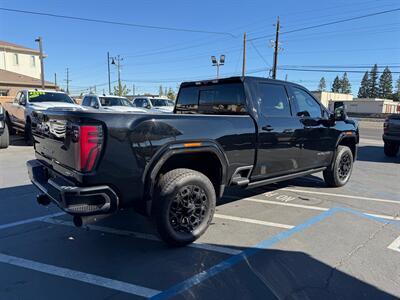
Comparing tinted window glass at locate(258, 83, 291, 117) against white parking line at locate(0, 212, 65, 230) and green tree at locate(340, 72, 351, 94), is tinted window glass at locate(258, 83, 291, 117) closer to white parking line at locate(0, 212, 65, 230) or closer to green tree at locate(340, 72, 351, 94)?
white parking line at locate(0, 212, 65, 230)

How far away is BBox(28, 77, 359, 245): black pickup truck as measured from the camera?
10.1 ft

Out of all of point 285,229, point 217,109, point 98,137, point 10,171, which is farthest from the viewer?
point 10,171

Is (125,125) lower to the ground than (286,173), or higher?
higher

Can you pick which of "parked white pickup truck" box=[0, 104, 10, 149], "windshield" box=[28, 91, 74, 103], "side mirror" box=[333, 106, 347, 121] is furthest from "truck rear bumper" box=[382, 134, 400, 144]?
"parked white pickup truck" box=[0, 104, 10, 149]

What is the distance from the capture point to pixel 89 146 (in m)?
3.02

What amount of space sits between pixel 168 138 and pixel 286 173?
8.26 ft

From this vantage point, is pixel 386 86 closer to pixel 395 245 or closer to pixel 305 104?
pixel 305 104

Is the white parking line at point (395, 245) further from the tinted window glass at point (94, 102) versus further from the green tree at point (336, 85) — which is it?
the green tree at point (336, 85)

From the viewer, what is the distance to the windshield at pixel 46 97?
39.2ft

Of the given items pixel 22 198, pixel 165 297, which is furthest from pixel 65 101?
pixel 165 297

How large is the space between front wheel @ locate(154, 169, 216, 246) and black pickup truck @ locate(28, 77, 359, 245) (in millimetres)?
12

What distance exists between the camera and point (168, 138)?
3.49m

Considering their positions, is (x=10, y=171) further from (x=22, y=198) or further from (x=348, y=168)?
(x=348, y=168)

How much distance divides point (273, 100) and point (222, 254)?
249cm
